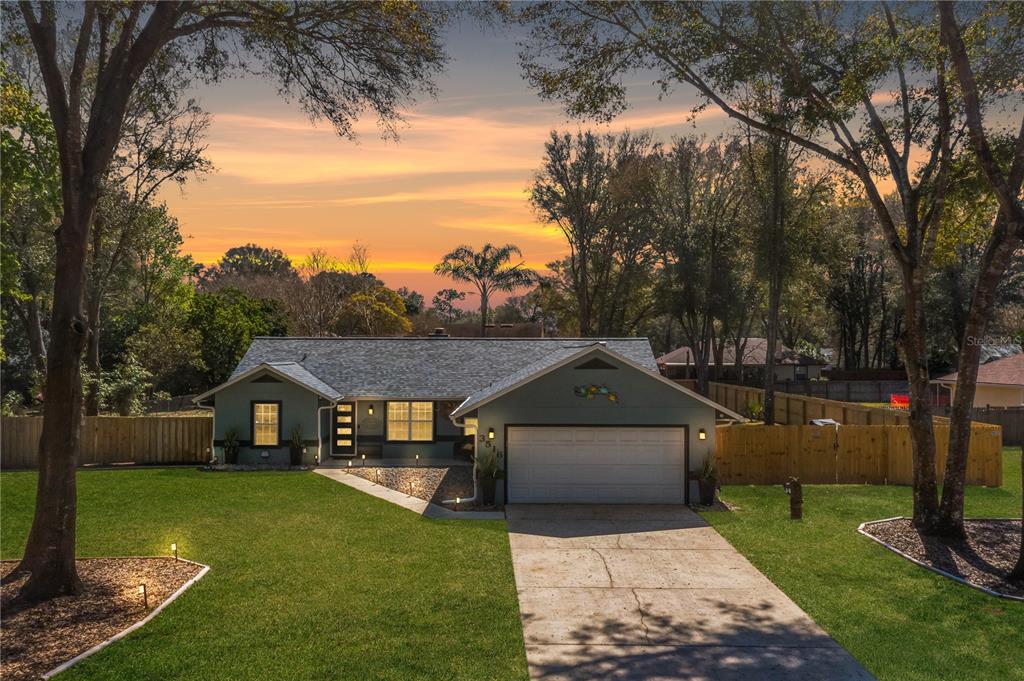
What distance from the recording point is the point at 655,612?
423 inches

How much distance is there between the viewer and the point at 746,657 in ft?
30.1

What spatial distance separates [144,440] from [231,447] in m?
3.41

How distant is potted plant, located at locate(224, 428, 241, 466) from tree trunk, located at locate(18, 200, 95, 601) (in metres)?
13.1

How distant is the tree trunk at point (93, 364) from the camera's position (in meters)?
27.2

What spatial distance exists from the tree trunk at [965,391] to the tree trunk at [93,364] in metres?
→ 27.2

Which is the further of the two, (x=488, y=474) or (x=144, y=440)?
(x=144, y=440)

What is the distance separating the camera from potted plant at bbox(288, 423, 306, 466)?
23.9 metres

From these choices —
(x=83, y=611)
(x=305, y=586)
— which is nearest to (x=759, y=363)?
(x=305, y=586)

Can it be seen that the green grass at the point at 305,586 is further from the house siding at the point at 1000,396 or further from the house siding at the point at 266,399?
the house siding at the point at 1000,396

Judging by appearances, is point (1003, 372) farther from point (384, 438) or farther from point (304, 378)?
point (304, 378)

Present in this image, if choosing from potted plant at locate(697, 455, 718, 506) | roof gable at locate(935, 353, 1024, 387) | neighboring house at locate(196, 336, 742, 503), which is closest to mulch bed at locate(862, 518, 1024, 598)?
potted plant at locate(697, 455, 718, 506)

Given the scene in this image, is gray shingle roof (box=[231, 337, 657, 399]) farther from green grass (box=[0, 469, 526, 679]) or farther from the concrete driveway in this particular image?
the concrete driveway

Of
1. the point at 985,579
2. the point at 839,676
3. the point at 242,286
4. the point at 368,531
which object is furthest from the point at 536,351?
the point at 242,286

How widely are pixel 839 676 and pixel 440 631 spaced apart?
5006mm
